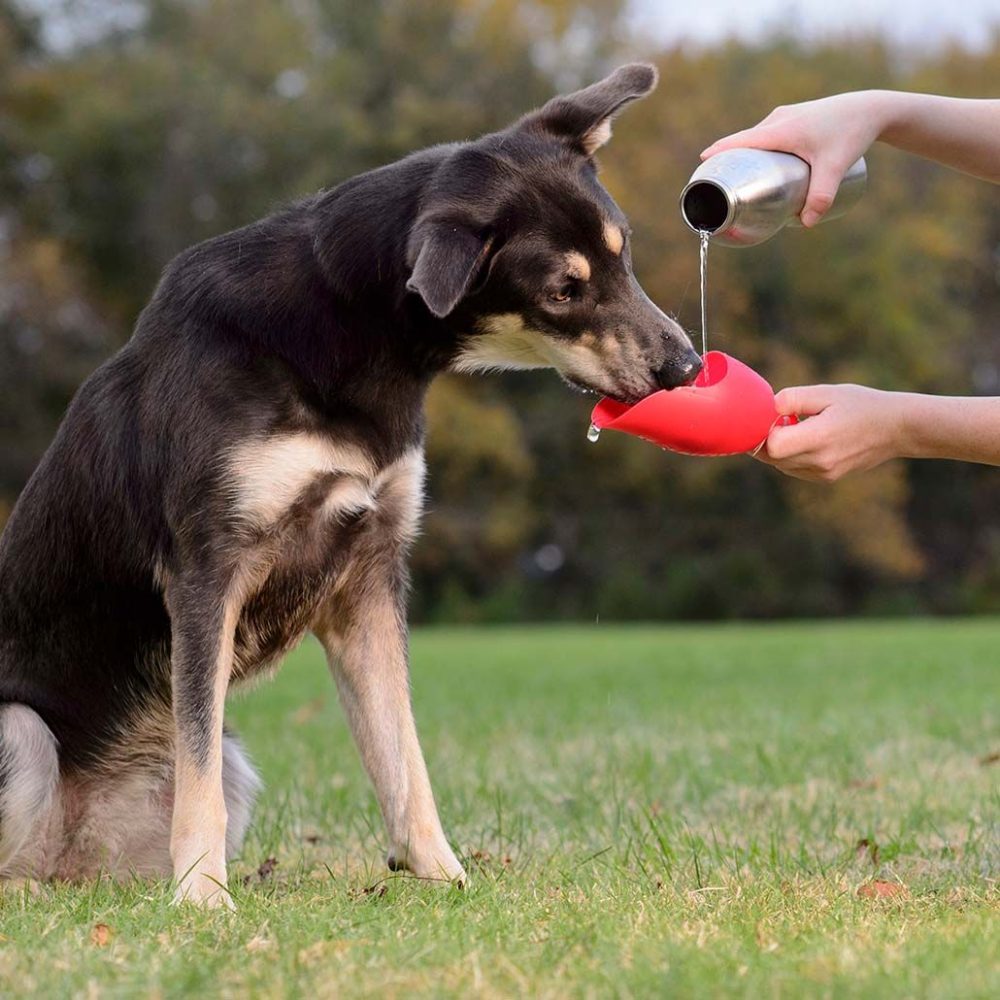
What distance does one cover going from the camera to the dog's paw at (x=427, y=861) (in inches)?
162

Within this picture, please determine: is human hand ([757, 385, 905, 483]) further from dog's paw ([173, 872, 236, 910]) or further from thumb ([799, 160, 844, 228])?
dog's paw ([173, 872, 236, 910])

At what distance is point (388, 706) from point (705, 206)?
1652 millimetres

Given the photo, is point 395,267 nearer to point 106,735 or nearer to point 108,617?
point 108,617

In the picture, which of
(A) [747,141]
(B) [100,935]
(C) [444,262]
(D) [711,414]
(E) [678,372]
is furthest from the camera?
(E) [678,372]

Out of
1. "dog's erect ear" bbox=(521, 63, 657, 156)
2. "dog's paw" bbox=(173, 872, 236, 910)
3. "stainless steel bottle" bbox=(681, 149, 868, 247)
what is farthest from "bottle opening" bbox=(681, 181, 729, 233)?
"dog's paw" bbox=(173, 872, 236, 910)

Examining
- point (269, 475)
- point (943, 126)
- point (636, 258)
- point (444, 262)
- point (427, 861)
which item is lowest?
point (636, 258)

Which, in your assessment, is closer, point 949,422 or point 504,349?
point 949,422

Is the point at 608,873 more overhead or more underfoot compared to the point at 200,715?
more underfoot

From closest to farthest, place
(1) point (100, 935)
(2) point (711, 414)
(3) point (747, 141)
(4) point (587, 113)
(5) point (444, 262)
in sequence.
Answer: (1) point (100, 935), (5) point (444, 262), (2) point (711, 414), (3) point (747, 141), (4) point (587, 113)

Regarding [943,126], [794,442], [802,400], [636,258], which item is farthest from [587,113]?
[636,258]

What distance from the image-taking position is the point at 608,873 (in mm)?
3887

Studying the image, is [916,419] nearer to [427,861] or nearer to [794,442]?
[794,442]

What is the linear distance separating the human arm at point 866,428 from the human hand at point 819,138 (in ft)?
1.64

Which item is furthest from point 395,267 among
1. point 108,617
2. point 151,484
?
point 108,617
